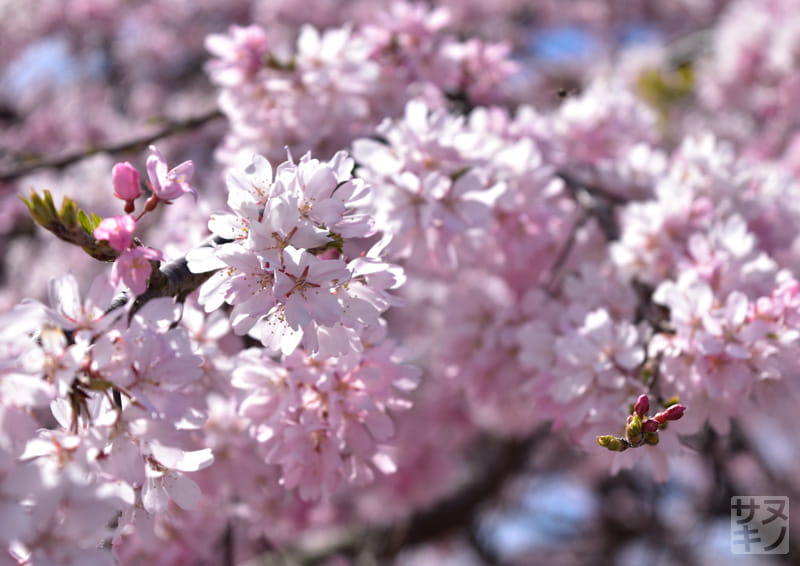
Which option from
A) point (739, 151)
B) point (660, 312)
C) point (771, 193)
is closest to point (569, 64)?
point (739, 151)

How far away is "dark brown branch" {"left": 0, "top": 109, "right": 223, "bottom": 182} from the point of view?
215cm

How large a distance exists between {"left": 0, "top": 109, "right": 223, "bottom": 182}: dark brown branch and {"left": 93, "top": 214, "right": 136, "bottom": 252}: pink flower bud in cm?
125

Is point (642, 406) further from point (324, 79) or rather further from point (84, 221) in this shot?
point (324, 79)

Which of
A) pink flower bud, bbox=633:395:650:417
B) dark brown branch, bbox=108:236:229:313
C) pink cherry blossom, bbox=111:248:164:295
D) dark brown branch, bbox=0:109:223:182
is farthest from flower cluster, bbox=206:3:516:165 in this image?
pink flower bud, bbox=633:395:650:417

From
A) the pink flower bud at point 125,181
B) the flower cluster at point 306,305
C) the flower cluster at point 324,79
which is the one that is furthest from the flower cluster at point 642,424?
the flower cluster at point 324,79

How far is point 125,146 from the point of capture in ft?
7.28

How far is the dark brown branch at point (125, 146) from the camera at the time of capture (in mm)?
2154

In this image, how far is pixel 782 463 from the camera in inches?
A: 258

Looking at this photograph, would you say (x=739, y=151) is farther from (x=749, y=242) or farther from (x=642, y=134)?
(x=749, y=242)

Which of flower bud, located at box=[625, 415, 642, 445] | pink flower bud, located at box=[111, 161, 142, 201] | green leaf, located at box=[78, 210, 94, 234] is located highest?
pink flower bud, located at box=[111, 161, 142, 201]

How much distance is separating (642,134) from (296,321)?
1.91 meters

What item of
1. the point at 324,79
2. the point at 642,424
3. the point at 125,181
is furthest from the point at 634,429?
the point at 324,79

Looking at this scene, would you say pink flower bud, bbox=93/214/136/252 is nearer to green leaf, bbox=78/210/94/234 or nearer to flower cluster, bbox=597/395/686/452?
green leaf, bbox=78/210/94/234

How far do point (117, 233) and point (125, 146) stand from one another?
129cm
